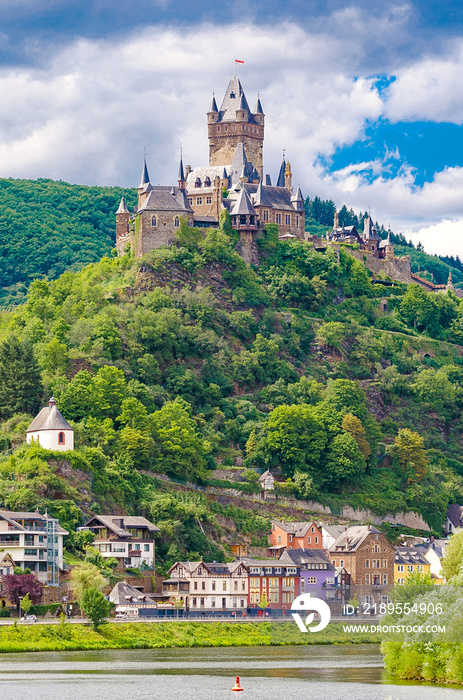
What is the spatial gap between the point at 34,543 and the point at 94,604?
10.2 metres

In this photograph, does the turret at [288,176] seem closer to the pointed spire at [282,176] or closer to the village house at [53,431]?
the pointed spire at [282,176]

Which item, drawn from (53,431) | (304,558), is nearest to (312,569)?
(304,558)

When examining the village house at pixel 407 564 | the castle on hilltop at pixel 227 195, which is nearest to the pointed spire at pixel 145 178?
the castle on hilltop at pixel 227 195

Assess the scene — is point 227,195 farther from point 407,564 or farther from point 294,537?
point 407,564

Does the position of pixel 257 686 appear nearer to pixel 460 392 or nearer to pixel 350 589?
pixel 350 589

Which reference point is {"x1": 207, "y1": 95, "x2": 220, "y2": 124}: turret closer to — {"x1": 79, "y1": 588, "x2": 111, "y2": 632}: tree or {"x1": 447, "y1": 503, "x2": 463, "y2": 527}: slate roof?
{"x1": 447, "y1": 503, "x2": 463, "y2": 527}: slate roof

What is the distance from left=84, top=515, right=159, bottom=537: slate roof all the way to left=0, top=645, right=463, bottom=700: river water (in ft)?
48.0

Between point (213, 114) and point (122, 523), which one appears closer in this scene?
point (122, 523)

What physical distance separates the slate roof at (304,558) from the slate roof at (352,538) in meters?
2.17

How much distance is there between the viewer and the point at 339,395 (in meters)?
150

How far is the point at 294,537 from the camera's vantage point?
130 metres

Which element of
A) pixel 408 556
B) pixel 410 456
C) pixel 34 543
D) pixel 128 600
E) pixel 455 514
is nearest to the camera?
pixel 34 543

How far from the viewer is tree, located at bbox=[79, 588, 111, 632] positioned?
99.2 meters

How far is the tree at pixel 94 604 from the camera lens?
99188 millimetres
